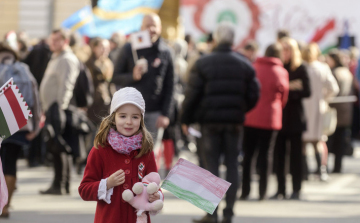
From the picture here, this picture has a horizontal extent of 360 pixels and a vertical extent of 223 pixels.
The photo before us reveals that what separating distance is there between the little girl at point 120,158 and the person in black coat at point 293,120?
5855 mm

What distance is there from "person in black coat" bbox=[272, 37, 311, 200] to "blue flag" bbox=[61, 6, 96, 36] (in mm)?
5772

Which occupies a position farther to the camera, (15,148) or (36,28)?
(36,28)

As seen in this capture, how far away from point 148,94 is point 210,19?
46.5ft

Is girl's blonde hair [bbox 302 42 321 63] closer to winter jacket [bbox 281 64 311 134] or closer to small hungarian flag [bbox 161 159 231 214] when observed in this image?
winter jacket [bbox 281 64 311 134]

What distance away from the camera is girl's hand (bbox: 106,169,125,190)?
435 centimetres

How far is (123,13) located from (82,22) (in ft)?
6.65

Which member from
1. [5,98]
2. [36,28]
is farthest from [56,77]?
[36,28]

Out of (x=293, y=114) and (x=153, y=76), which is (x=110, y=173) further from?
(x=293, y=114)

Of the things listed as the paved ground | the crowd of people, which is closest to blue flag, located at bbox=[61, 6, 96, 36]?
the crowd of people

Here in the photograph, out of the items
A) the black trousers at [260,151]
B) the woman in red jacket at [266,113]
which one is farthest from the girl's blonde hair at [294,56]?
the black trousers at [260,151]

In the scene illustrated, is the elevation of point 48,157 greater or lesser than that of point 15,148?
lesser

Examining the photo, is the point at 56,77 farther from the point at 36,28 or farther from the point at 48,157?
the point at 36,28

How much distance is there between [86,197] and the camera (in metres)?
4.44

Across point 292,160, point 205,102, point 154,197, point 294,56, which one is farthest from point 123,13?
point 154,197
